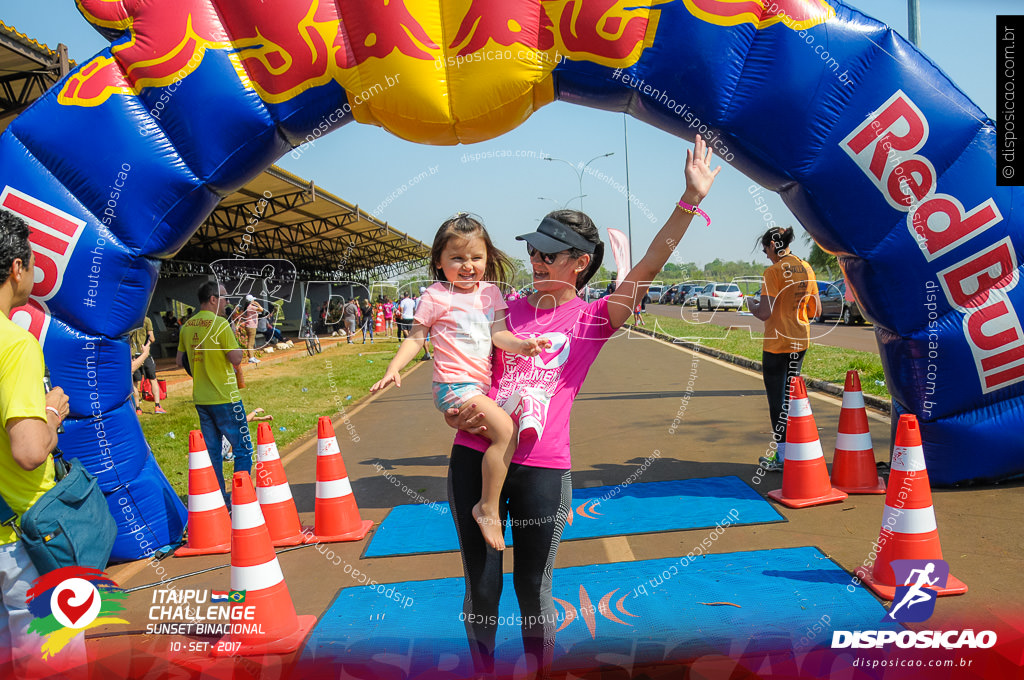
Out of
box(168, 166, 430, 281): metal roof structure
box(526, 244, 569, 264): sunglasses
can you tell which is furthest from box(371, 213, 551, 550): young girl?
box(168, 166, 430, 281): metal roof structure

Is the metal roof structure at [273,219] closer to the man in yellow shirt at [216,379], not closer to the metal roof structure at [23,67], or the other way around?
the metal roof structure at [23,67]

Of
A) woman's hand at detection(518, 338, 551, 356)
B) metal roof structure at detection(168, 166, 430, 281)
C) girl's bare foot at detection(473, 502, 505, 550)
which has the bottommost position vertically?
girl's bare foot at detection(473, 502, 505, 550)

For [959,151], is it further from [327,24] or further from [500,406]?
[327,24]

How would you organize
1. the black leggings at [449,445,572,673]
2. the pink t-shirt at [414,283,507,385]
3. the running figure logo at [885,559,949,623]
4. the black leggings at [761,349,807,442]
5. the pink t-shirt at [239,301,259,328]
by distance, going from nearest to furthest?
1. the black leggings at [449,445,572,673]
2. the pink t-shirt at [414,283,507,385]
3. the running figure logo at [885,559,949,623]
4. the black leggings at [761,349,807,442]
5. the pink t-shirt at [239,301,259,328]

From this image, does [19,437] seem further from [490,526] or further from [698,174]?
[698,174]

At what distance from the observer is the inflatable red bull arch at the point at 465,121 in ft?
14.9

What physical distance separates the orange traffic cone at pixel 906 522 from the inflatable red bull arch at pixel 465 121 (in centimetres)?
156

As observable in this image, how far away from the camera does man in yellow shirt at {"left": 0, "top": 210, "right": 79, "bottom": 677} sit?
236 cm

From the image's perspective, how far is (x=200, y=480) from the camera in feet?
16.1

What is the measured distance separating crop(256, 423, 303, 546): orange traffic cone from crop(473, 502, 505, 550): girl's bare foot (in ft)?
9.07

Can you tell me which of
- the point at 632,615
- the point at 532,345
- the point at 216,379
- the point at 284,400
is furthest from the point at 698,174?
the point at 284,400

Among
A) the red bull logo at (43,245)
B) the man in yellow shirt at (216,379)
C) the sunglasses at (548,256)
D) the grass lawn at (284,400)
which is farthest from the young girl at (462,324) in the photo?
the grass lawn at (284,400)

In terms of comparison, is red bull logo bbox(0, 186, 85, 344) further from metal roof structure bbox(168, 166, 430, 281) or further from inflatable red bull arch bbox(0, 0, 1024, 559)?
metal roof structure bbox(168, 166, 430, 281)

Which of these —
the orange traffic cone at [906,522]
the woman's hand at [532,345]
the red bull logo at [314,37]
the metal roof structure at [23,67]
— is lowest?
the orange traffic cone at [906,522]
